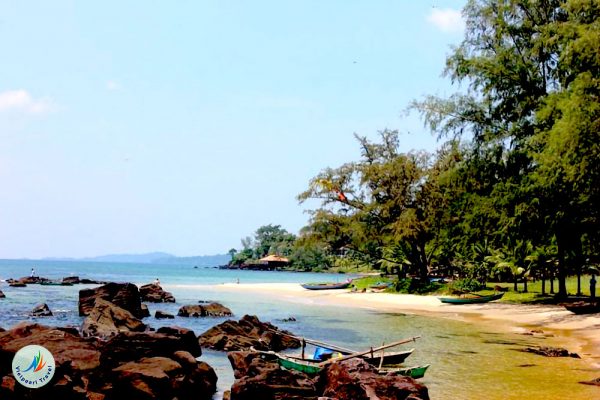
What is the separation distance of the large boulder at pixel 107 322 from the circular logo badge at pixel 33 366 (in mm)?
12253

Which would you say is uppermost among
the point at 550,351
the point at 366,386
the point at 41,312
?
the point at 366,386

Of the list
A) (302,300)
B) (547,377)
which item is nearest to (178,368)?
(547,377)

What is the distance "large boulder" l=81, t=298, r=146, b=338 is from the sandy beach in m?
19.9

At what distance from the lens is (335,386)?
13633mm

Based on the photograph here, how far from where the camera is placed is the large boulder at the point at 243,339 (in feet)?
79.9

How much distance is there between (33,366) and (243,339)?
11422 mm

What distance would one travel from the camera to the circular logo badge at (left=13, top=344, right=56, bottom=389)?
1387 centimetres

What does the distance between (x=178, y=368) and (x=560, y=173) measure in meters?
23.8

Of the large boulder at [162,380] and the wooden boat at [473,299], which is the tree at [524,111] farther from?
the large boulder at [162,380]

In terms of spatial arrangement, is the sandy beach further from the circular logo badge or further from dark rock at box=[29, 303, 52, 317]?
dark rock at box=[29, 303, 52, 317]

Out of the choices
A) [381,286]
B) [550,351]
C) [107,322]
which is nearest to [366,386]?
[550,351]

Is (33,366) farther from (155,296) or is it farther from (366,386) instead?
(155,296)

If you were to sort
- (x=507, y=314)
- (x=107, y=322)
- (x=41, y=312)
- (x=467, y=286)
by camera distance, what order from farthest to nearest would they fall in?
(x=467, y=286) < (x=41, y=312) < (x=507, y=314) < (x=107, y=322)

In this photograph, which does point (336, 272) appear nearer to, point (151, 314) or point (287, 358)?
point (151, 314)
